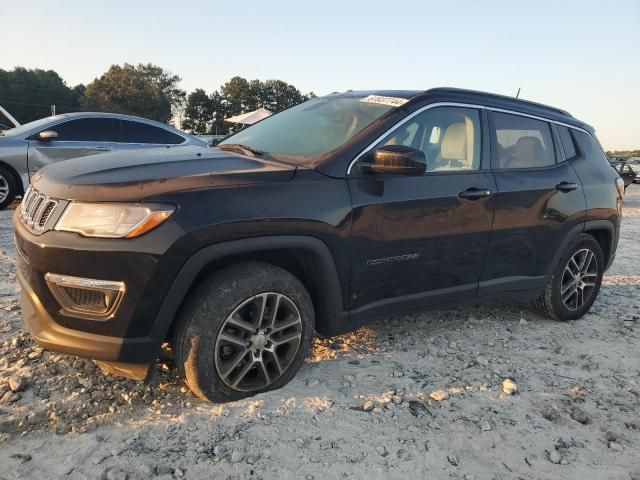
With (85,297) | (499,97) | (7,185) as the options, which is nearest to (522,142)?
(499,97)

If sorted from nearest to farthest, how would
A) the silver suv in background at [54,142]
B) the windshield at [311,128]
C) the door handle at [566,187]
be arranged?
the windshield at [311,128] < the door handle at [566,187] < the silver suv in background at [54,142]

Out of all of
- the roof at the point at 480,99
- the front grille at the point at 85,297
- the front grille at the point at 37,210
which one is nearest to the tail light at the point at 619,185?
the roof at the point at 480,99

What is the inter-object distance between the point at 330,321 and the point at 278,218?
728mm

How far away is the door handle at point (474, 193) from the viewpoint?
321 centimetres

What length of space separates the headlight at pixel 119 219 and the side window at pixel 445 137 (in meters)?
1.48

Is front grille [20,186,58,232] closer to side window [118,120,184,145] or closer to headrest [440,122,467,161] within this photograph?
headrest [440,122,467,161]

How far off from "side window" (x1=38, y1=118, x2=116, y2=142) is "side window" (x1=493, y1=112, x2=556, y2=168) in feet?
19.5

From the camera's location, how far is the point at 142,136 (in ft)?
25.3

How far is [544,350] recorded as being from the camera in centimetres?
360

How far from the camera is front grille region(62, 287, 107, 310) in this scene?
2234mm

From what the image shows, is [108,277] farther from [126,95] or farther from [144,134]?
[126,95]

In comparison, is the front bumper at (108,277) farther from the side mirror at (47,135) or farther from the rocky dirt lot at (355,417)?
the side mirror at (47,135)

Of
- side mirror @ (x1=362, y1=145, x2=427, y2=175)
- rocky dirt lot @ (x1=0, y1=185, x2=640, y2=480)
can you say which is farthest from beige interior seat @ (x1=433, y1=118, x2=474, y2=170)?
rocky dirt lot @ (x1=0, y1=185, x2=640, y2=480)

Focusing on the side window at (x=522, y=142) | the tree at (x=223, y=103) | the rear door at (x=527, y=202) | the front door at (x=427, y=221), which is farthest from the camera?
the tree at (x=223, y=103)
